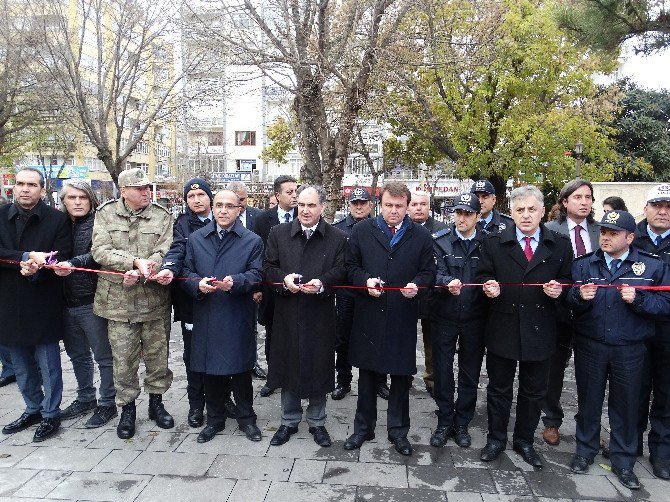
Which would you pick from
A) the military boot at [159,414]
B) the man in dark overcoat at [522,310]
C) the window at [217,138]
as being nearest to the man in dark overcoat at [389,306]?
the man in dark overcoat at [522,310]

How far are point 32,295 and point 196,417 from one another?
5.95 ft

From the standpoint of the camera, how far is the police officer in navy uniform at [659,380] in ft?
12.8

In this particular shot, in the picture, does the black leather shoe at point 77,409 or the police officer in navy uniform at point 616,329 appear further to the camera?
the black leather shoe at point 77,409

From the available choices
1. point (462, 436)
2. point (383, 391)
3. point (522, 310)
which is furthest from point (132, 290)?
point (522, 310)

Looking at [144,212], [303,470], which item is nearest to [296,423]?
[303,470]

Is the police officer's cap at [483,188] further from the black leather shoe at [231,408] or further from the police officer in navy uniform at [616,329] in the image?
the black leather shoe at [231,408]

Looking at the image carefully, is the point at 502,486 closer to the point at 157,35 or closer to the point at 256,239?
the point at 256,239

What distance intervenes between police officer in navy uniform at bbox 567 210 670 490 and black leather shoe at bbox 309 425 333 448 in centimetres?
195

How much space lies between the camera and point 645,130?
26.4 metres

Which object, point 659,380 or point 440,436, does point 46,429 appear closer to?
point 440,436

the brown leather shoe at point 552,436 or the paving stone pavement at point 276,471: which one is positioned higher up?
the brown leather shoe at point 552,436

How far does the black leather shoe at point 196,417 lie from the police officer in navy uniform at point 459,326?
2114mm

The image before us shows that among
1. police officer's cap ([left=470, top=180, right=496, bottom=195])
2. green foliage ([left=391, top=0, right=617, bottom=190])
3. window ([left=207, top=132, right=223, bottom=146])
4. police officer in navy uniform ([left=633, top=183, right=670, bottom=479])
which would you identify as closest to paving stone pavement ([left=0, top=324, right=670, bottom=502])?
police officer in navy uniform ([left=633, top=183, right=670, bottom=479])

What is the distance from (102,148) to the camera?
15.4 metres
